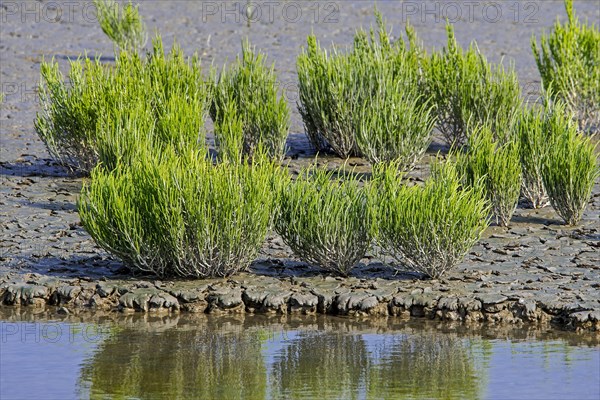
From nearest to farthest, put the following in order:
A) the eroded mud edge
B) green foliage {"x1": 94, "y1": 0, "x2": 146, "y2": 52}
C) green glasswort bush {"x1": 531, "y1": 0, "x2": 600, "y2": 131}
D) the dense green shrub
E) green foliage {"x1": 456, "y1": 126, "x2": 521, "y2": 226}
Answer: the eroded mud edge
green foliage {"x1": 456, "y1": 126, "x2": 521, "y2": 226}
the dense green shrub
green glasswort bush {"x1": 531, "y1": 0, "x2": 600, "y2": 131}
green foliage {"x1": 94, "y1": 0, "x2": 146, "y2": 52}

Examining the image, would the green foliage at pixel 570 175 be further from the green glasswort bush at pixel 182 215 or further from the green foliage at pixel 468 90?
the green glasswort bush at pixel 182 215

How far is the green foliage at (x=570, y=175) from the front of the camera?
463 inches

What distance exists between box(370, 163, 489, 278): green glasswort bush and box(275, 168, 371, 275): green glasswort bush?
0.19 m

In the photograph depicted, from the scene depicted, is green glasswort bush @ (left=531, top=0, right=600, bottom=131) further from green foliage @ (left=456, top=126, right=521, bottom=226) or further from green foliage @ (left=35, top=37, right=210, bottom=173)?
green foliage @ (left=35, top=37, right=210, bottom=173)

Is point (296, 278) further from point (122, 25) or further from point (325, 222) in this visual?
point (122, 25)

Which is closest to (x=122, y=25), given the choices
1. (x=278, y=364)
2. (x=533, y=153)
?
(x=533, y=153)

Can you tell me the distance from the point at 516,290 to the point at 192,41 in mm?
Answer: 11444

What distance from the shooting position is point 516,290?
970 cm

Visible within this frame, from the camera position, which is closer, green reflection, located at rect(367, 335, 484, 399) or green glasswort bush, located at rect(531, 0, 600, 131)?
green reflection, located at rect(367, 335, 484, 399)

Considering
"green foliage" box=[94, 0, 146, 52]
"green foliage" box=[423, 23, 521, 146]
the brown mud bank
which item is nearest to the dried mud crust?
the brown mud bank

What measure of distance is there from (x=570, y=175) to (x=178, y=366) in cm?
492

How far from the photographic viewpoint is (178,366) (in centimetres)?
822

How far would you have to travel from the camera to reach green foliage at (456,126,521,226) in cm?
1170

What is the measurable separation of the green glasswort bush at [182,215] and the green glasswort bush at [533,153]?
3219 millimetres
